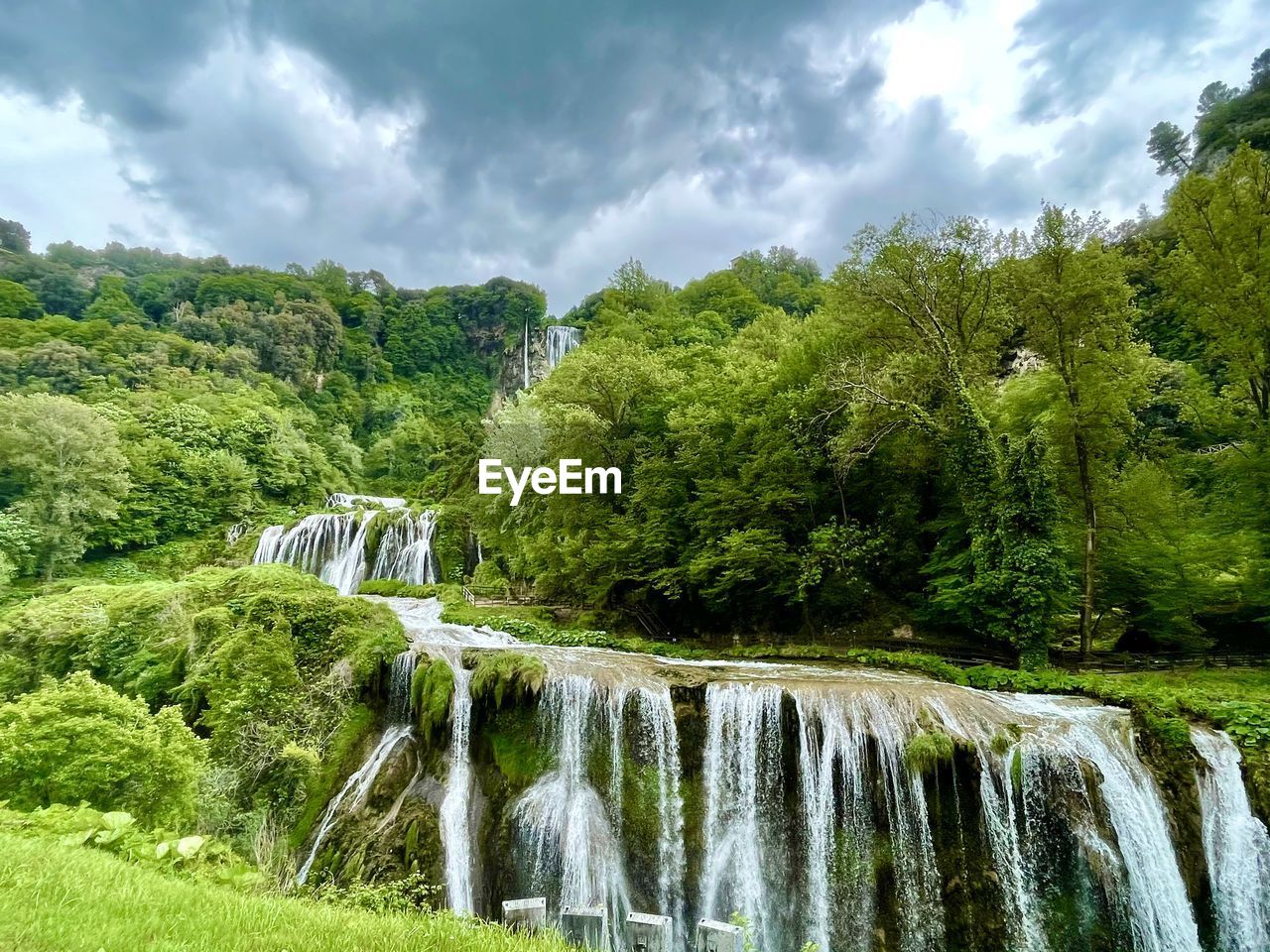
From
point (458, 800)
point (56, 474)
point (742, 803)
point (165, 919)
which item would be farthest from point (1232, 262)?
point (56, 474)

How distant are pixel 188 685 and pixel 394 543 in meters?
19.1

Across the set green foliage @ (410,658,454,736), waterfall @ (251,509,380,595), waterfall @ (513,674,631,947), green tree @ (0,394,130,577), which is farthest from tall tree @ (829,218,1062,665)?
green tree @ (0,394,130,577)

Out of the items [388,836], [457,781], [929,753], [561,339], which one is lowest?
[388,836]

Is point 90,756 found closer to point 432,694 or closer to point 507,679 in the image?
point 432,694

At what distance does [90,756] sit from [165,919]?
19.4ft

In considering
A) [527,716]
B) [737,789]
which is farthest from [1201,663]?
[527,716]

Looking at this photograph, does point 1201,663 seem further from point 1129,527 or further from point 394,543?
point 394,543

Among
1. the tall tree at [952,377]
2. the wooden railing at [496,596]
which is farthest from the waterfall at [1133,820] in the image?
the wooden railing at [496,596]

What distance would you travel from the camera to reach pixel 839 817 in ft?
33.7

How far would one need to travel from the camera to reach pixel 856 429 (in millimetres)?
16766

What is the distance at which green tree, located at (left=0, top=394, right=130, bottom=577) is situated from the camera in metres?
29.9

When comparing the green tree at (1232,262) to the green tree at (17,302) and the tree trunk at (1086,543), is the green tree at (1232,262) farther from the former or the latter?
the green tree at (17,302)

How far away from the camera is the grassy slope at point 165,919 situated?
3.55 meters

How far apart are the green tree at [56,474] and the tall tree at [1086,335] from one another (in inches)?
1742
